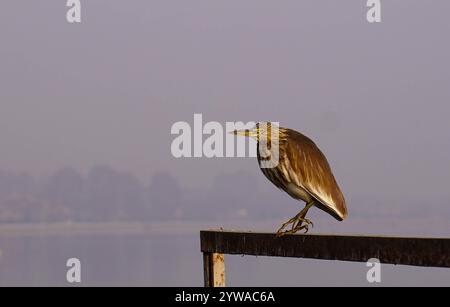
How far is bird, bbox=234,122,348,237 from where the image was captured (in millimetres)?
8984

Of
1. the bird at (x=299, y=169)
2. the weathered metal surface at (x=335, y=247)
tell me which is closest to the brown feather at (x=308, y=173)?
the bird at (x=299, y=169)

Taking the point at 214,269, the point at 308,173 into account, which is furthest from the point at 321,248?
the point at 308,173

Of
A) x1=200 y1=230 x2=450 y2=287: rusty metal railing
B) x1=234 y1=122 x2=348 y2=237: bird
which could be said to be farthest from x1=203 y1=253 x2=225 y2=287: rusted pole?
x1=234 y1=122 x2=348 y2=237: bird

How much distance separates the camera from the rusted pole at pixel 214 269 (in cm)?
764

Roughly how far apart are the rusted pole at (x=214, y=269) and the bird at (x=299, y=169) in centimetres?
126

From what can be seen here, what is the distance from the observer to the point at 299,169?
912 centimetres

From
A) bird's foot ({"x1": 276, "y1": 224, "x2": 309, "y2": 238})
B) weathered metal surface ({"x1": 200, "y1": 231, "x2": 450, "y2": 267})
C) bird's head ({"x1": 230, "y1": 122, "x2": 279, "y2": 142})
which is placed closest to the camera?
weathered metal surface ({"x1": 200, "y1": 231, "x2": 450, "y2": 267})

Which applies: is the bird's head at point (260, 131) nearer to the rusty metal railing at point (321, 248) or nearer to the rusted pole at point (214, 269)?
the rusty metal railing at point (321, 248)

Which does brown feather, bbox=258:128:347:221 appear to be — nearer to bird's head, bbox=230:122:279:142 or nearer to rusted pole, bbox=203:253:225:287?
bird's head, bbox=230:122:279:142
